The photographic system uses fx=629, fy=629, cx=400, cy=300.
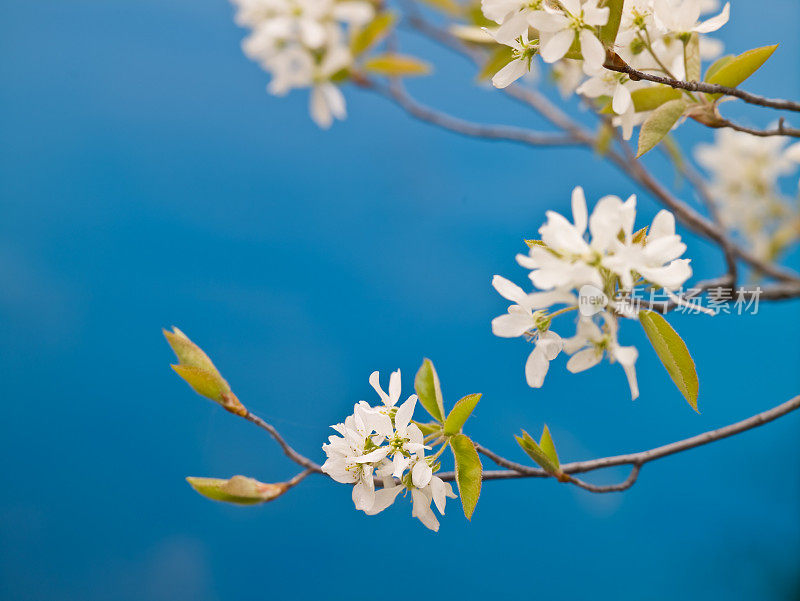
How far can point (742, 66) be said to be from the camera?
599 mm

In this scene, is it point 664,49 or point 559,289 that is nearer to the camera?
point 559,289

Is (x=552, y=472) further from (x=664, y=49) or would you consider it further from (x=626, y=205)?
(x=664, y=49)

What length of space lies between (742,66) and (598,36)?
0.18m

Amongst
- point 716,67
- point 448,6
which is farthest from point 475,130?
point 716,67

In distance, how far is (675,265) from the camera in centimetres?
45

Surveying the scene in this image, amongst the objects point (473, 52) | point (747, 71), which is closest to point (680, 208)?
point (747, 71)

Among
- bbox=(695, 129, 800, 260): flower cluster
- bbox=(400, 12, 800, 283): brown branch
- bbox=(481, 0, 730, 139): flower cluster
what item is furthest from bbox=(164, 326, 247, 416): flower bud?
bbox=(695, 129, 800, 260): flower cluster

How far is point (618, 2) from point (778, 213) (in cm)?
118

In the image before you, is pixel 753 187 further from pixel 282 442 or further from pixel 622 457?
pixel 282 442

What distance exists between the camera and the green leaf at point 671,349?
497mm

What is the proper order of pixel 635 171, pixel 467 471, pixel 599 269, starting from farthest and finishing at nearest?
pixel 635 171, pixel 467 471, pixel 599 269

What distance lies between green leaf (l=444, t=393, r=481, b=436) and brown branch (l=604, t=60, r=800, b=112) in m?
0.30

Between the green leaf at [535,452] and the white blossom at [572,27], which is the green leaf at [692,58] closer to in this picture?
the white blossom at [572,27]

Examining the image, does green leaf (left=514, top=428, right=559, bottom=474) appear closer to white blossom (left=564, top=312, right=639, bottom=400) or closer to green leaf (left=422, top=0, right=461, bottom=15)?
white blossom (left=564, top=312, right=639, bottom=400)
